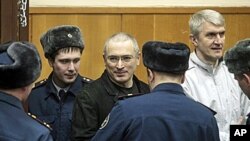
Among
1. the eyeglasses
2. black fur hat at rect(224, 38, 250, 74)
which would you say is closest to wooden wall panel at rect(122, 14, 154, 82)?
the eyeglasses

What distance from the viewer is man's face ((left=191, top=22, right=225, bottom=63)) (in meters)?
2.93

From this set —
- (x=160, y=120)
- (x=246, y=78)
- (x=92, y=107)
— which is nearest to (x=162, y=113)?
(x=160, y=120)

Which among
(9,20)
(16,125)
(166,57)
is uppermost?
(9,20)

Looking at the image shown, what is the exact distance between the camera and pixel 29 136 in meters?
1.87

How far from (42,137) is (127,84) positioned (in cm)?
101

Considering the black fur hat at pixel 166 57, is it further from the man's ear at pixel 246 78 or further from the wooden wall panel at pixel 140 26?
the wooden wall panel at pixel 140 26

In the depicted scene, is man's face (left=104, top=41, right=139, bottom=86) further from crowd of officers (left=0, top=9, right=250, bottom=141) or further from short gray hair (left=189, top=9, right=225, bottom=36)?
short gray hair (left=189, top=9, right=225, bottom=36)

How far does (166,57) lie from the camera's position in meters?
2.15

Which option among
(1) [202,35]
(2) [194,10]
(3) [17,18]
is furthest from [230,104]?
(2) [194,10]

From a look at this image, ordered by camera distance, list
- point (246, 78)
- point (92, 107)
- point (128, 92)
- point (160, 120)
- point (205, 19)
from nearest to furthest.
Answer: point (160, 120), point (246, 78), point (92, 107), point (128, 92), point (205, 19)

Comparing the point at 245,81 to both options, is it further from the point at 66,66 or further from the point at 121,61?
the point at 66,66

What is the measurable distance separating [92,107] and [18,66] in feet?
2.57

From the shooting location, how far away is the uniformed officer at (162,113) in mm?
2039

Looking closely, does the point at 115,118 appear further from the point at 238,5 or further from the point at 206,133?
the point at 238,5
